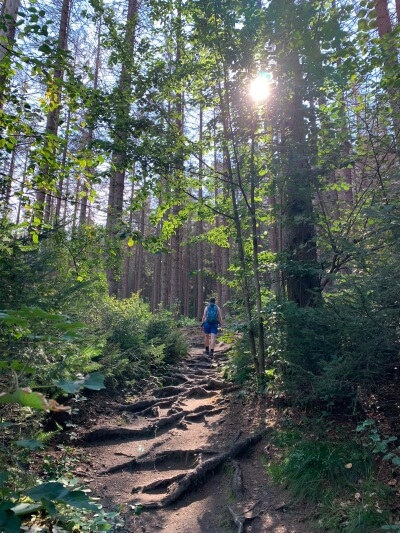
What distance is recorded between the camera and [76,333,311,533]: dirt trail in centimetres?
412

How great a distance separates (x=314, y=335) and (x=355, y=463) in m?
1.49

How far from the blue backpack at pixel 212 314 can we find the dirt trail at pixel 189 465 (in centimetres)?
386

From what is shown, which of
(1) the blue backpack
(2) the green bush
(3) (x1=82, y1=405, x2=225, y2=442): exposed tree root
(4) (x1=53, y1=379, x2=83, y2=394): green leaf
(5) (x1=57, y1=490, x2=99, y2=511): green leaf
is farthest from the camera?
(1) the blue backpack

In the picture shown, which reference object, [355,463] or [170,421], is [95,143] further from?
[355,463]

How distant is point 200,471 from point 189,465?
554 mm

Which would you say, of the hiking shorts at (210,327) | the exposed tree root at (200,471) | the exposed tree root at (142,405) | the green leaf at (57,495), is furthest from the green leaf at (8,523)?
the hiking shorts at (210,327)

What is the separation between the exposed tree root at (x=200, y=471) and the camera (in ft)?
14.9

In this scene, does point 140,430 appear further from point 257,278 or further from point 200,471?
point 257,278

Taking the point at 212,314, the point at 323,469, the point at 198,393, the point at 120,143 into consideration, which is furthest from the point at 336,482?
the point at 212,314

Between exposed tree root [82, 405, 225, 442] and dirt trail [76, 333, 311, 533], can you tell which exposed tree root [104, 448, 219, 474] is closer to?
dirt trail [76, 333, 311, 533]

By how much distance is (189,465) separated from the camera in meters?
5.52

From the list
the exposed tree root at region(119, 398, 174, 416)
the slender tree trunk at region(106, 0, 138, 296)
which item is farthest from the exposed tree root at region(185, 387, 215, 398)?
the slender tree trunk at region(106, 0, 138, 296)

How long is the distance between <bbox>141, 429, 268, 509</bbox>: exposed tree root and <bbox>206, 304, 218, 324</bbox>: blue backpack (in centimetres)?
669

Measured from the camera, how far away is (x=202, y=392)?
28.4 ft
